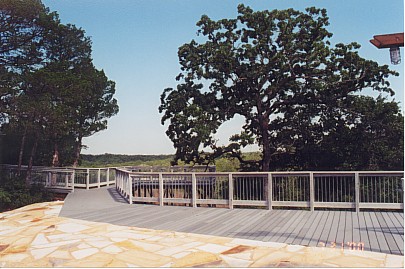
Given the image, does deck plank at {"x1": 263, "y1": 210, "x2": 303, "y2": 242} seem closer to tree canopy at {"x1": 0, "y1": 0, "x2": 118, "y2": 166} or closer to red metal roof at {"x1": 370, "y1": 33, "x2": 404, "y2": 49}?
red metal roof at {"x1": 370, "y1": 33, "x2": 404, "y2": 49}

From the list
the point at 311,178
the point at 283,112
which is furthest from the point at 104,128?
the point at 311,178

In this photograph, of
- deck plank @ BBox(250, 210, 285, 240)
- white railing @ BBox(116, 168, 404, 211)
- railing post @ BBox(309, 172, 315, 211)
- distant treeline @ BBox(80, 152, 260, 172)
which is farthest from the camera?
distant treeline @ BBox(80, 152, 260, 172)

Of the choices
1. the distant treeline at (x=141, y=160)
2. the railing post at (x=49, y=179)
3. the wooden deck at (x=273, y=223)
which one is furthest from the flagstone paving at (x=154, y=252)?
the distant treeline at (x=141, y=160)

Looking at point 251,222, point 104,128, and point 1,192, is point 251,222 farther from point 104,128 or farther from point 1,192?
point 104,128

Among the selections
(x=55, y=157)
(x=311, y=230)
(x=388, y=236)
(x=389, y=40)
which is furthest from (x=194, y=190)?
(x=55, y=157)

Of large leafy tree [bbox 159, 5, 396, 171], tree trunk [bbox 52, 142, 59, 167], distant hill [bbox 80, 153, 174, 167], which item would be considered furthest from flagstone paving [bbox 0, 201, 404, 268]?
tree trunk [bbox 52, 142, 59, 167]

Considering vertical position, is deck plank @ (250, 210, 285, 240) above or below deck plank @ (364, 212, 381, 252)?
below

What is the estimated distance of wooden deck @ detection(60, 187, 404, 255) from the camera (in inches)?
191

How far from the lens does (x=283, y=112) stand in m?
16.6

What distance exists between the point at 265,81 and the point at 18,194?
36.3ft

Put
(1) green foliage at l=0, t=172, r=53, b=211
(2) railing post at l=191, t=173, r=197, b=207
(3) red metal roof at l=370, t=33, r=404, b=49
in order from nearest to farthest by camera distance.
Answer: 1. (3) red metal roof at l=370, t=33, r=404, b=49
2. (2) railing post at l=191, t=173, r=197, b=207
3. (1) green foliage at l=0, t=172, r=53, b=211

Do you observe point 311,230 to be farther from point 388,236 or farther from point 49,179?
point 49,179

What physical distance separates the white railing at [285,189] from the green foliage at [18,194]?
583cm

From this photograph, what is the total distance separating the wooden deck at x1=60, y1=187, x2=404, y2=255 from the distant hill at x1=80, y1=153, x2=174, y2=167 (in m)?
9.93
